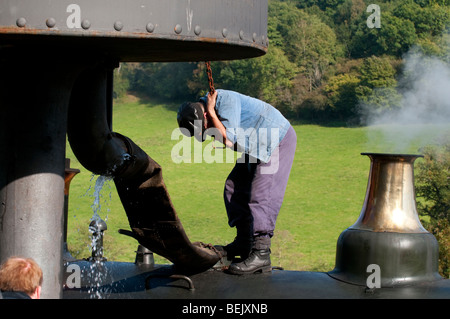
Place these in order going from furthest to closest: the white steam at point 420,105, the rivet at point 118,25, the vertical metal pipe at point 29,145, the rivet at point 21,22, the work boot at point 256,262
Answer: the white steam at point 420,105
the work boot at point 256,262
the vertical metal pipe at point 29,145
the rivet at point 118,25
the rivet at point 21,22

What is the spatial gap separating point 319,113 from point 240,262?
27.0 meters

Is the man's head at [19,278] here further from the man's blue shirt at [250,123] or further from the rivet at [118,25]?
the man's blue shirt at [250,123]

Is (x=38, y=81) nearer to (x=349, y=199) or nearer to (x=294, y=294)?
(x=294, y=294)

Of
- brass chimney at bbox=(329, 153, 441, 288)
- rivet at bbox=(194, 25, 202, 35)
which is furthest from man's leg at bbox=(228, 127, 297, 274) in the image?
rivet at bbox=(194, 25, 202, 35)

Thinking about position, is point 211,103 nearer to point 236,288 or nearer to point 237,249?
point 237,249

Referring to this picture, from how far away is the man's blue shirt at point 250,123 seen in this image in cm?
466

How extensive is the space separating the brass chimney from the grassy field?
2514 cm

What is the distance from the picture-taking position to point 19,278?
2.87 metres

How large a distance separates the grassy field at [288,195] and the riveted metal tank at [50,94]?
87.1 feet

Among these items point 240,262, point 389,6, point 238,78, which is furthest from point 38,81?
point 389,6

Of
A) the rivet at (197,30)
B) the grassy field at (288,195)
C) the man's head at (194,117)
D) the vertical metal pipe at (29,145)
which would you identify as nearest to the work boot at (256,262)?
the man's head at (194,117)

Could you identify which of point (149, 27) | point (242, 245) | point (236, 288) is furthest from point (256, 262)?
point (149, 27)

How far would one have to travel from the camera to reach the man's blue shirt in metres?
4.66
